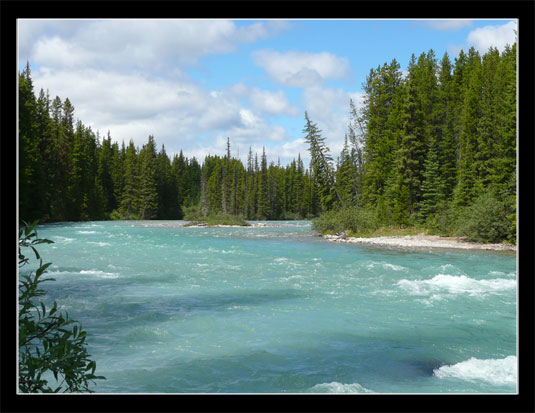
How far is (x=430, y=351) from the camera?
871 centimetres

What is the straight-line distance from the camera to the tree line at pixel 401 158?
105ft

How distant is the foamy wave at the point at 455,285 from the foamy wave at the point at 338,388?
7.55 m

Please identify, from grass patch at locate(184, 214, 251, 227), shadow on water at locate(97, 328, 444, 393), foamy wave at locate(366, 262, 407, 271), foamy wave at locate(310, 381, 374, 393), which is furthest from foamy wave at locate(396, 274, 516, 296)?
grass patch at locate(184, 214, 251, 227)

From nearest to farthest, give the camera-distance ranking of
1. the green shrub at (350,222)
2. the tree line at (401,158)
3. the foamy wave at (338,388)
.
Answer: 1. the foamy wave at (338,388)
2. the tree line at (401,158)
3. the green shrub at (350,222)

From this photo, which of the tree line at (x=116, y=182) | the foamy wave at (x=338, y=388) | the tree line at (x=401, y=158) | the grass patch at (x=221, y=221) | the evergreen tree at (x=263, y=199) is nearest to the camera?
the foamy wave at (x=338, y=388)

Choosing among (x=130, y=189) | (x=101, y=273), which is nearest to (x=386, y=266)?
(x=101, y=273)

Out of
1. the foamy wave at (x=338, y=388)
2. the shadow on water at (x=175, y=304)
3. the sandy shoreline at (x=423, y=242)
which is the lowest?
the foamy wave at (x=338, y=388)

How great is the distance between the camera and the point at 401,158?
1548 inches

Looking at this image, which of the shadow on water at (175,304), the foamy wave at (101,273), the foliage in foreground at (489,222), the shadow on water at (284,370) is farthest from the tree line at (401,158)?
the shadow on water at (284,370)

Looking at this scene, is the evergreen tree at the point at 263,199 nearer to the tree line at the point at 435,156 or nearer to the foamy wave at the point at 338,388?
the tree line at the point at 435,156

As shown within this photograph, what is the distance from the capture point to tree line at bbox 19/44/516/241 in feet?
105

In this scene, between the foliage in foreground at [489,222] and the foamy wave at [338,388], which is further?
the foliage in foreground at [489,222]

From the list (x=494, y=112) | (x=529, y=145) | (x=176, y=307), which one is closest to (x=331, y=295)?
(x=176, y=307)

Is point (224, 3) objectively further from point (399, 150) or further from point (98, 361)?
point (399, 150)
